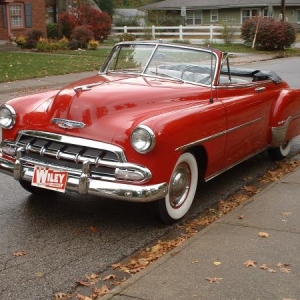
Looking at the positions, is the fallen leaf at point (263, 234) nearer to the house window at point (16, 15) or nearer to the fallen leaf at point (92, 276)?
the fallen leaf at point (92, 276)

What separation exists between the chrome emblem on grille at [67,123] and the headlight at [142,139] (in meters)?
0.52

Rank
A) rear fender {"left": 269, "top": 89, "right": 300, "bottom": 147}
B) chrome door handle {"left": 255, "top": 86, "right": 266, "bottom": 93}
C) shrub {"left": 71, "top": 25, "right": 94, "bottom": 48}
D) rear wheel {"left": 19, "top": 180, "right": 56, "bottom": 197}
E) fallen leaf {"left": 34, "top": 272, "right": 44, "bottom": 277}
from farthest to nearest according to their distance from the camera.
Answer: shrub {"left": 71, "top": 25, "right": 94, "bottom": 48} < rear fender {"left": 269, "top": 89, "right": 300, "bottom": 147} < chrome door handle {"left": 255, "top": 86, "right": 266, "bottom": 93} < rear wheel {"left": 19, "top": 180, "right": 56, "bottom": 197} < fallen leaf {"left": 34, "top": 272, "right": 44, "bottom": 277}

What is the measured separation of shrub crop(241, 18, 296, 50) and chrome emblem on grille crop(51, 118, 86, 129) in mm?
28005

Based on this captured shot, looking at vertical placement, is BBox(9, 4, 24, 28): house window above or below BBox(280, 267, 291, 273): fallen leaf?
above

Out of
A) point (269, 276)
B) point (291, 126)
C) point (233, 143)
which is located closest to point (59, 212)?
point (233, 143)

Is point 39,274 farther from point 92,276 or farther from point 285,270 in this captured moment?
point 285,270

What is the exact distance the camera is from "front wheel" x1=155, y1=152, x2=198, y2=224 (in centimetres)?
498

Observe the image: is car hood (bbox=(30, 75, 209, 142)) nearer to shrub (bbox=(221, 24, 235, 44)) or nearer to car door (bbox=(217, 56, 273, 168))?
car door (bbox=(217, 56, 273, 168))

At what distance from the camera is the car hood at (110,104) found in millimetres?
4848

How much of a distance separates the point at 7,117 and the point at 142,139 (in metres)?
1.50

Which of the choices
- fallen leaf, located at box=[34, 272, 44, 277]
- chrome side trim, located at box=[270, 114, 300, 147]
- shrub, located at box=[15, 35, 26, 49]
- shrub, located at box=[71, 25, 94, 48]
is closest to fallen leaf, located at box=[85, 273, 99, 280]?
fallen leaf, located at box=[34, 272, 44, 277]

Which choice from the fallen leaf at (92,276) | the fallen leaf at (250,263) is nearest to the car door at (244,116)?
the fallen leaf at (250,263)

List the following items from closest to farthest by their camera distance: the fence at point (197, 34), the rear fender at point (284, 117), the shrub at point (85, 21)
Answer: the rear fender at point (284, 117)
the fence at point (197, 34)
the shrub at point (85, 21)

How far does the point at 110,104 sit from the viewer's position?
16.7 feet
